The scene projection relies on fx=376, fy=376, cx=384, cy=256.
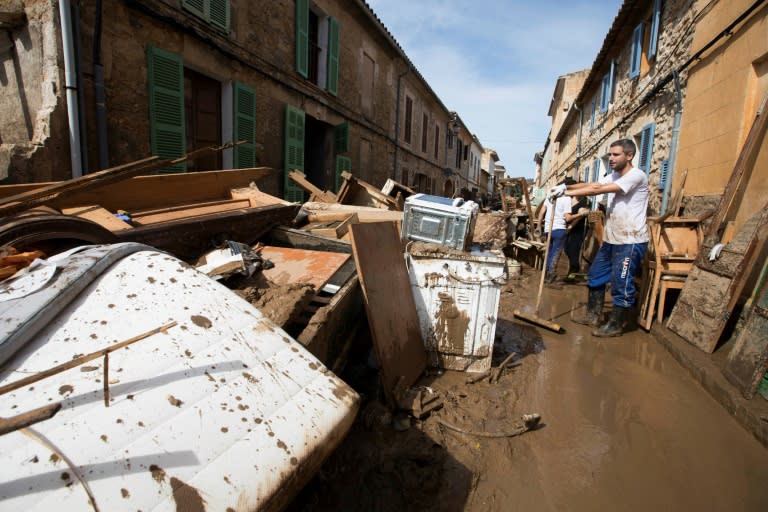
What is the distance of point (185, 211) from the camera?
3504 millimetres

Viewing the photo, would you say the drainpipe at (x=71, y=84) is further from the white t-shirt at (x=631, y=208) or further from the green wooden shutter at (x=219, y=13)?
the white t-shirt at (x=631, y=208)

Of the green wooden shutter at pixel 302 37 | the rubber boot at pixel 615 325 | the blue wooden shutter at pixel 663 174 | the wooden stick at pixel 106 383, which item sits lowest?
the rubber boot at pixel 615 325

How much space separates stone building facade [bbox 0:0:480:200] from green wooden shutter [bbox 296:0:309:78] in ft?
0.09

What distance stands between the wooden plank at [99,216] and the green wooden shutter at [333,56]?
22.4ft

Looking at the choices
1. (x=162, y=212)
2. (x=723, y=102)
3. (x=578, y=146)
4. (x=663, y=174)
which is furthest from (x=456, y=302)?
(x=578, y=146)

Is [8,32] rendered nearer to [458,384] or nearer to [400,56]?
[458,384]

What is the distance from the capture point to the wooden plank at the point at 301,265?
2.65 metres

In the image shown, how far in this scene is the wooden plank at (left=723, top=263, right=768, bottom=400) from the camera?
2.43m

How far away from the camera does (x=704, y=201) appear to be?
4621 millimetres

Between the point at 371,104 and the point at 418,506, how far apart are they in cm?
1079

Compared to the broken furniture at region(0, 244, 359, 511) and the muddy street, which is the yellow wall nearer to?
the muddy street

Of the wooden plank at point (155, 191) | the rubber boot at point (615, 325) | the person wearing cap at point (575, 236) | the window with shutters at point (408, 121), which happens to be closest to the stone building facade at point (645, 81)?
the person wearing cap at point (575, 236)

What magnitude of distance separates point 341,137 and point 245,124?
3.22 metres

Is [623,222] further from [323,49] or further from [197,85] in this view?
[323,49]
